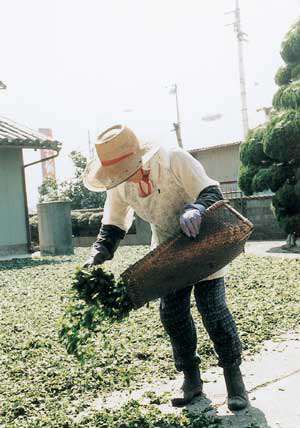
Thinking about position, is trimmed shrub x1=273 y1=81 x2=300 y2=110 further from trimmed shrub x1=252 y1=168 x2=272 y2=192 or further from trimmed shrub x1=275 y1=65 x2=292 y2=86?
trimmed shrub x1=252 y1=168 x2=272 y2=192

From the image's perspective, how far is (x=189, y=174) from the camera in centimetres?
299

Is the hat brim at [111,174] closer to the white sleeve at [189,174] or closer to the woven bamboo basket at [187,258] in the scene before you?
the white sleeve at [189,174]

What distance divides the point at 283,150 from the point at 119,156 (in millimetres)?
9650

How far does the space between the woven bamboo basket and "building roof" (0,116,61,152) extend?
10.2 metres

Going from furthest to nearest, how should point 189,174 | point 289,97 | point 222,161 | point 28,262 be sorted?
point 222,161, point 289,97, point 28,262, point 189,174

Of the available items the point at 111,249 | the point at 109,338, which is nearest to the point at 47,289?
the point at 109,338

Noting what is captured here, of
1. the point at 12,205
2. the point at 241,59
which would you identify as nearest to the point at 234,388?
the point at 12,205

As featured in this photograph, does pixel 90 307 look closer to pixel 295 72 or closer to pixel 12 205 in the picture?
pixel 12 205

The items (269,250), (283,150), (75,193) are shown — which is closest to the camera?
(283,150)

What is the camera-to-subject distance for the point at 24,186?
13.4m

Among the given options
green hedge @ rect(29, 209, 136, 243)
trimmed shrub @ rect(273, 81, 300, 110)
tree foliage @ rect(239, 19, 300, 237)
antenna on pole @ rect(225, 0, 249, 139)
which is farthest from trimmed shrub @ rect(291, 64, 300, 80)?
antenna on pole @ rect(225, 0, 249, 139)

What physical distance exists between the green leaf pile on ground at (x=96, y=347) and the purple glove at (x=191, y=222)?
0.85m

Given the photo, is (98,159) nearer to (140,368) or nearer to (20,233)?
(140,368)

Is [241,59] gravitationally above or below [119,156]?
above
